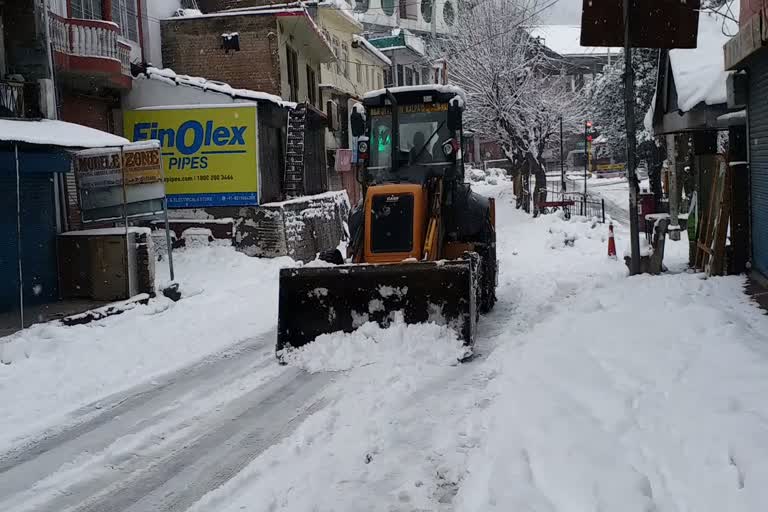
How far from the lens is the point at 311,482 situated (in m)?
4.78

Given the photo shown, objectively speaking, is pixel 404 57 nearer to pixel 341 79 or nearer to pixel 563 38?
pixel 341 79

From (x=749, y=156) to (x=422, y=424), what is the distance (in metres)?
9.04

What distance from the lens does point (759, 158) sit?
11445 mm

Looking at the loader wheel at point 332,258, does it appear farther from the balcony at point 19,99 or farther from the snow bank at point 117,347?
the balcony at point 19,99

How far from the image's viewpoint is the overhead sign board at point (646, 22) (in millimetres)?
12719

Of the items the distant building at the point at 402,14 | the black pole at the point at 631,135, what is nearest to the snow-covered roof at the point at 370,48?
the distant building at the point at 402,14

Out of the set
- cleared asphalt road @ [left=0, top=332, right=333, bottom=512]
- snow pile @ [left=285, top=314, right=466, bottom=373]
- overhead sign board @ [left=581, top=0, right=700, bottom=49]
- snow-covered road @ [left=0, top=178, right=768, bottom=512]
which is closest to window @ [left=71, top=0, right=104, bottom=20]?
snow-covered road @ [left=0, top=178, right=768, bottom=512]

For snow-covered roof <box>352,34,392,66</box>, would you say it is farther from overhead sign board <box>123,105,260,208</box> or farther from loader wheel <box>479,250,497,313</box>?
loader wheel <box>479,250,497,313</box>

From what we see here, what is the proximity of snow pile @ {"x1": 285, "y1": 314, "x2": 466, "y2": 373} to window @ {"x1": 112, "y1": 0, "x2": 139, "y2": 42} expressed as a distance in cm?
1321

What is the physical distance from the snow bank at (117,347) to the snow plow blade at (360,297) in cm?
150

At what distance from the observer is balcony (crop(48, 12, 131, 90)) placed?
14.5 m

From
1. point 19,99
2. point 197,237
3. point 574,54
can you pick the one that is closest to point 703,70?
point 197,237

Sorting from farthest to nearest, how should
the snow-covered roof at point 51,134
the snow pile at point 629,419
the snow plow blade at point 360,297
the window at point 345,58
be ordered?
1. the window at point 345,58
2. the snow-covered roof at point 51,134
3. the snow plow blade at point 360,297
4. the snow pile at point 629,419

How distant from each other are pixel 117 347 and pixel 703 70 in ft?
38.4
